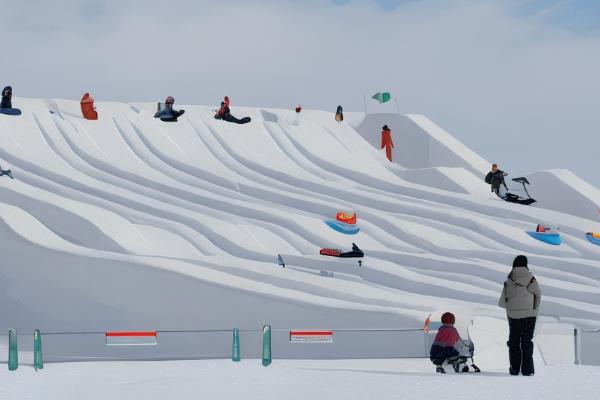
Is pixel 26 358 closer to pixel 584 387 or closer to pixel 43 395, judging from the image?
pixel 43 395

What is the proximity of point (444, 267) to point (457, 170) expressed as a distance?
8.59 meters

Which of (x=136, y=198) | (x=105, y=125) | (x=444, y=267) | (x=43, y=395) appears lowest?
(x=43, y=395)

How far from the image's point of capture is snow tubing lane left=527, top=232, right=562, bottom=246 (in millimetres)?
22984

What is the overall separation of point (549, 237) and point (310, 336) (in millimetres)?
11991

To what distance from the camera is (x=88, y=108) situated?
94.5 feet

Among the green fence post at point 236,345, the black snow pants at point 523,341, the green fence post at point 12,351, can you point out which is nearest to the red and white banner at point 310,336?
the green fence post at point 236,345

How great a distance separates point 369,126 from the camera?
34094 mm

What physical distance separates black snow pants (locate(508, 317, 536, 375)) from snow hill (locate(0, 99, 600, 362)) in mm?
4561

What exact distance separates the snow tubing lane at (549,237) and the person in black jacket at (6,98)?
1449 centimetres

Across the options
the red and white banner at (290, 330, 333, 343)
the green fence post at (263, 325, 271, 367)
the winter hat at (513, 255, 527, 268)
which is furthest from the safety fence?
the winter hat at (513, 255, 527, 268)

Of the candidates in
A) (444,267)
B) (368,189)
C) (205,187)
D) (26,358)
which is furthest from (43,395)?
(368,189)

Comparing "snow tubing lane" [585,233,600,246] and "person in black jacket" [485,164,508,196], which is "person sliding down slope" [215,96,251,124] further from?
"snow tubing lane" [585,233,600,246]

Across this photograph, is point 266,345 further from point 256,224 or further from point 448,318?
point 256,224

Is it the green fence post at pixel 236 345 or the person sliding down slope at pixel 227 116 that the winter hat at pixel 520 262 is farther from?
the person sliding down slope at pixel 227 116
